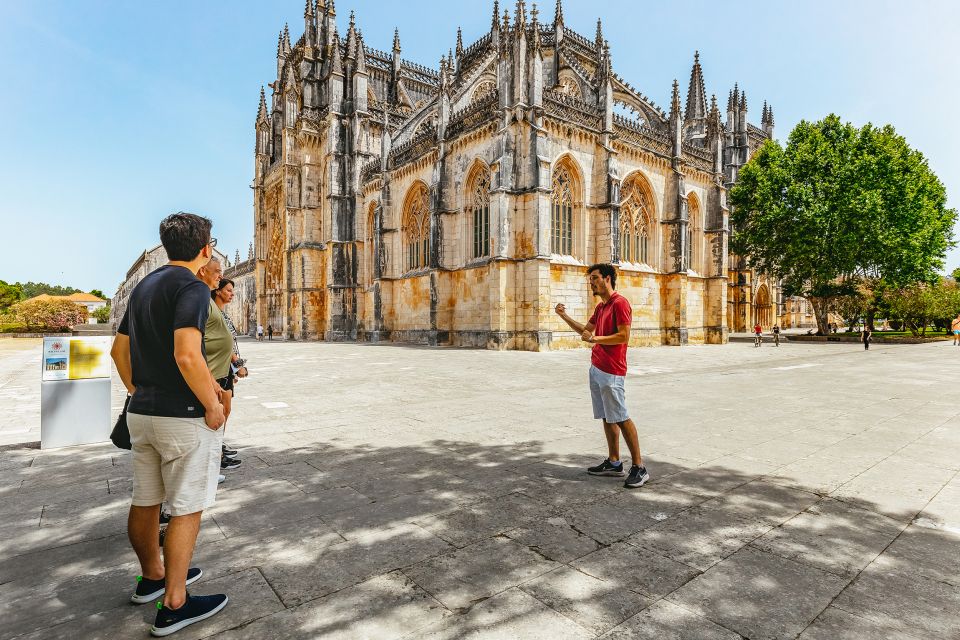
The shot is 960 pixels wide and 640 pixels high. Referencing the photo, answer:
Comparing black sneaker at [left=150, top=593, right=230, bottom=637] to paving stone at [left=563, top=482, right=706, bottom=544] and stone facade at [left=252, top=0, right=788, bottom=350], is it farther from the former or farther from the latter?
stone facade at [left=252, top=0, right=788, bottom=350]

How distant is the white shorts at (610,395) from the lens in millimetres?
3969

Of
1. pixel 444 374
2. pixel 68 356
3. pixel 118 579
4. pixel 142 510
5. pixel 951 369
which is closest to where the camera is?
pixel 142 510

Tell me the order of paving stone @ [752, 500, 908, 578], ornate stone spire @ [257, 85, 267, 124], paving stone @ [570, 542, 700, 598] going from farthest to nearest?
ornate stone spire @ [257, 85, 267, 124] < paving stone @ [752, 500, 908, 578] < paving stone @ [570, 542, 700, 598]

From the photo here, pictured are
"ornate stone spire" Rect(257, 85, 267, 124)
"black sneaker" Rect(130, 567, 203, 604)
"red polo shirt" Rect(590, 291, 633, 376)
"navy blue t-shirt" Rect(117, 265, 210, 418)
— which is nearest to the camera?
"navy blue t-shirt" Rect(117, 265, 210, 418)

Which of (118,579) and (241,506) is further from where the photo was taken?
(241,506)

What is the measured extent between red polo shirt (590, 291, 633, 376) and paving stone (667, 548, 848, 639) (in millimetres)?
1665

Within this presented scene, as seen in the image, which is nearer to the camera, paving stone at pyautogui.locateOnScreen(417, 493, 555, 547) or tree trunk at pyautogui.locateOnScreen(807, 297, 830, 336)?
paving stone at pyautogui.locateOnScreen(417, 493, 555, 547)

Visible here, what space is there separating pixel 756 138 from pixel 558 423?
160ft

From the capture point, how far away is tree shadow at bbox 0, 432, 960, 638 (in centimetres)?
216

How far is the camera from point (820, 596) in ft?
7.64

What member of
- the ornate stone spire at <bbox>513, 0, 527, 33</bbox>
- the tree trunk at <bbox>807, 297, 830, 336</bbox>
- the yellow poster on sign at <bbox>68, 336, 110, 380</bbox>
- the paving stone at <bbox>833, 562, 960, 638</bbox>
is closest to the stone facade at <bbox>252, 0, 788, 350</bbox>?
the ornate stone spire at <bbox>513, 0, 527, 33</bbox>

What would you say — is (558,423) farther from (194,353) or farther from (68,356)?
(68,356)

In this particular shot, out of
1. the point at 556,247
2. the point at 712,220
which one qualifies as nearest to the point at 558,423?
the point at 556,247

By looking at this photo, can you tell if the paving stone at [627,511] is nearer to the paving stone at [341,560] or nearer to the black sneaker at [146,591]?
the paving stone at [341,560]
